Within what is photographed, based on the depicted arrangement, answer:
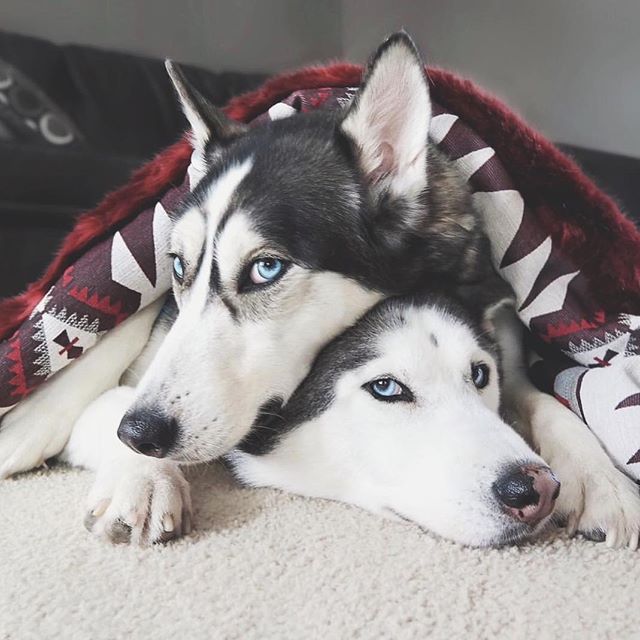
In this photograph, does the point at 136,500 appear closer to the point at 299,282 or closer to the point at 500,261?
the point at 299,282

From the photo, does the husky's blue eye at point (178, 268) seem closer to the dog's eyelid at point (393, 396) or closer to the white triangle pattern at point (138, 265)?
A: the white triangle pattern at point (138, 265)

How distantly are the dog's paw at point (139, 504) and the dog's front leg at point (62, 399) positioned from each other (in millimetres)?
330

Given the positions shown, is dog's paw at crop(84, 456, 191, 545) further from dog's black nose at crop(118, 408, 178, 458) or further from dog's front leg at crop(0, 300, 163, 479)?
dog's front leg at crop(0, 300, 163, 479)

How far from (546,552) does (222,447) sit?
46 cm

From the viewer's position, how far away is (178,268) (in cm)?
129

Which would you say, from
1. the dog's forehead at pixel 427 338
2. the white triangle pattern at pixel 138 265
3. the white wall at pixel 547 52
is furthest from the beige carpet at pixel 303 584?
the white wall at pixel 547 52

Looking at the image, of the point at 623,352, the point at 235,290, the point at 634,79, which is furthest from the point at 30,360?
the point at 634,79

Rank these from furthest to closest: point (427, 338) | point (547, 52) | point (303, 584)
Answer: point (547, 52)
point (427, 338)
point (303, 584)

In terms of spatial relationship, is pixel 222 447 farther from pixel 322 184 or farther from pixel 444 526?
pixel 322 184

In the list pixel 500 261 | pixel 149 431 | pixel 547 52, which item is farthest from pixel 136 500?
pixel 547 52

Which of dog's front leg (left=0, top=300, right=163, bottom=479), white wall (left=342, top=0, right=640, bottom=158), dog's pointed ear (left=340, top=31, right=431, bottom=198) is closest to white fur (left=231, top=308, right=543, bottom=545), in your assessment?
dog's pointed ear (left=340, top=31, right=431, bottom=198)

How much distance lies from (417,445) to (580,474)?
0.25 m

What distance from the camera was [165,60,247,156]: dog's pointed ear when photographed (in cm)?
139

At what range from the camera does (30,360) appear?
4.68 feet
